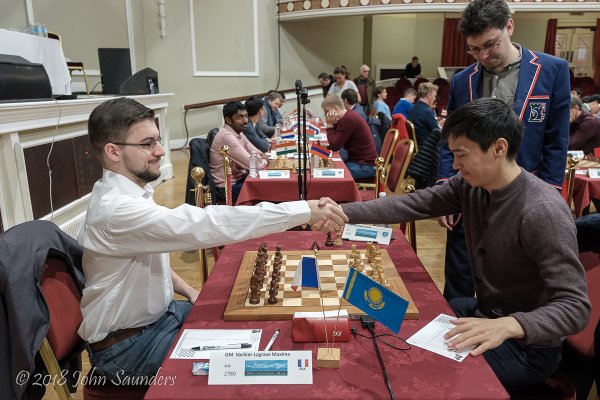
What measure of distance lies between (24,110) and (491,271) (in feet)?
10.4

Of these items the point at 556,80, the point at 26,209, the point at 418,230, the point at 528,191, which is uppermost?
the point at 556,80

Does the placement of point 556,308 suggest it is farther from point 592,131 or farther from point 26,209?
point 592,131

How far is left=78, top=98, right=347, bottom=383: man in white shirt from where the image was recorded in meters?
1.36

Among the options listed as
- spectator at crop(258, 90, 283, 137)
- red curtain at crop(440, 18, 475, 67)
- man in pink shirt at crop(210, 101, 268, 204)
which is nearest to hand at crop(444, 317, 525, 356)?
man in pink shirt at crop(210, 101, 268, 204)

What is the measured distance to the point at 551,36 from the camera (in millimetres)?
13578

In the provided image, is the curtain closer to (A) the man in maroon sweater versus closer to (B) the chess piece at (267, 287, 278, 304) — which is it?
(A) the man in maroon sweater

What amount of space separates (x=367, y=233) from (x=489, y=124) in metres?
0.75

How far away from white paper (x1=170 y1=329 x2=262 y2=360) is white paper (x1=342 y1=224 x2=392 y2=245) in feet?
2.61

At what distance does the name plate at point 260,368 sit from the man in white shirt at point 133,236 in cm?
44

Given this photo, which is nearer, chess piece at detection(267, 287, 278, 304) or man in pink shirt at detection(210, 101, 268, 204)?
chess piece at detection(267, 287, 278, 304)

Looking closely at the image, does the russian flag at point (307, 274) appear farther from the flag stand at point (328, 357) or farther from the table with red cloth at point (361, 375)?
the flag stand at point (328, 357)

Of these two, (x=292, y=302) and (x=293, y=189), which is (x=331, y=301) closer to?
(x=292, y=302)

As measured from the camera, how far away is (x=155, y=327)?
149 centimetres

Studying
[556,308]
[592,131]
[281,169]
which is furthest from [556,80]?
[592,131]
